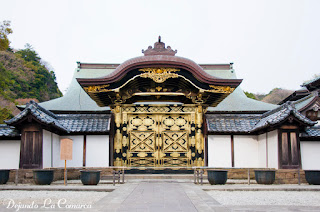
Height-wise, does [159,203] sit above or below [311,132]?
below

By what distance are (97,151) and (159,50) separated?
5.99 m

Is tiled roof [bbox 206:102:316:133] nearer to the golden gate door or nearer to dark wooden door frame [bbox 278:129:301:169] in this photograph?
the golden gate door

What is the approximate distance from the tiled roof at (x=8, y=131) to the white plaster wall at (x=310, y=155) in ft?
42.3

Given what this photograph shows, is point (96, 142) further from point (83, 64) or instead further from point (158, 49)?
point (83, 64)

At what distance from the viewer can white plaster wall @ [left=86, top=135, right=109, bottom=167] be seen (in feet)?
57.9

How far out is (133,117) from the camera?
707 inches

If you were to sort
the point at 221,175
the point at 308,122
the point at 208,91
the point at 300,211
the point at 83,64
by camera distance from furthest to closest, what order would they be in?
the point at 83,64 → the point at 208,91 → the point at 308,122 → the point at 221,175 → the point at 300,211

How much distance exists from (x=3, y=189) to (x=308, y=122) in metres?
12.2

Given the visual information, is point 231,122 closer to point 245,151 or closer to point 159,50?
point 245,151

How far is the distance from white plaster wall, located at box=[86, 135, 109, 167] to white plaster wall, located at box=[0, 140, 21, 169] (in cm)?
341

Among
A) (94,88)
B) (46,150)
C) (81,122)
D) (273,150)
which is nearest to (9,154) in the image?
(46,150)

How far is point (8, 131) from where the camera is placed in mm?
15516

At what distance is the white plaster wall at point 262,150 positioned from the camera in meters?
17.1

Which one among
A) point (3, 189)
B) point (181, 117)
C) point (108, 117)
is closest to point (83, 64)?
point (108, 117)
